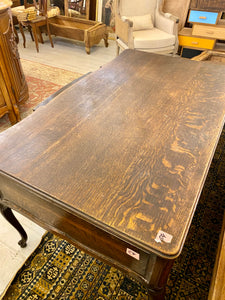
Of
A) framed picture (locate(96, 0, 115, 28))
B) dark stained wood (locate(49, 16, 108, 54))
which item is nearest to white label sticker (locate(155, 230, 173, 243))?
dark stained wood (locate(49, 16, 108, 54))

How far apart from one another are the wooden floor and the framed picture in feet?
1.72

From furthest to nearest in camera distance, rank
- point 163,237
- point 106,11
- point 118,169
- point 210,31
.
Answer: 1. point 106,11
2. point 210,31
3. point 118,169
4. point 163,237

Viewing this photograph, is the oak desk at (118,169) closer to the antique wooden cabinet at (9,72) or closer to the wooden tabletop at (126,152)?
the wooden tabletop at (126,152)

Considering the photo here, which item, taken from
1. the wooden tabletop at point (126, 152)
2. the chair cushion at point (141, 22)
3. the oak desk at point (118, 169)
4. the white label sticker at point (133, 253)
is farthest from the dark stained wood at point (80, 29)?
the white label sticker at point (133, 253)

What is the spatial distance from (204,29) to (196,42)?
0.23m

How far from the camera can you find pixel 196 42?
396cm

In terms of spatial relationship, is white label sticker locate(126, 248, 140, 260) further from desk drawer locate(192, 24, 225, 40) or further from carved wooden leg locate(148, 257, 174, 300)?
desk drawer locate(192, 24, 225, 40)

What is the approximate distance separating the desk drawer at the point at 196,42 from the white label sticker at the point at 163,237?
13.3 ft

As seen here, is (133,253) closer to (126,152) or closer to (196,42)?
(126,152)

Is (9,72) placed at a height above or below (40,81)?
above

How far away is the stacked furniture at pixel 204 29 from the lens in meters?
3.63

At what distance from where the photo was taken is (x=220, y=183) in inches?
80.5

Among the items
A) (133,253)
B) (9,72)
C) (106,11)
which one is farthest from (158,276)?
(106,11)

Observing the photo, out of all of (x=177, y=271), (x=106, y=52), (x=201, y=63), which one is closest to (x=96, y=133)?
(x=177, y=271)
